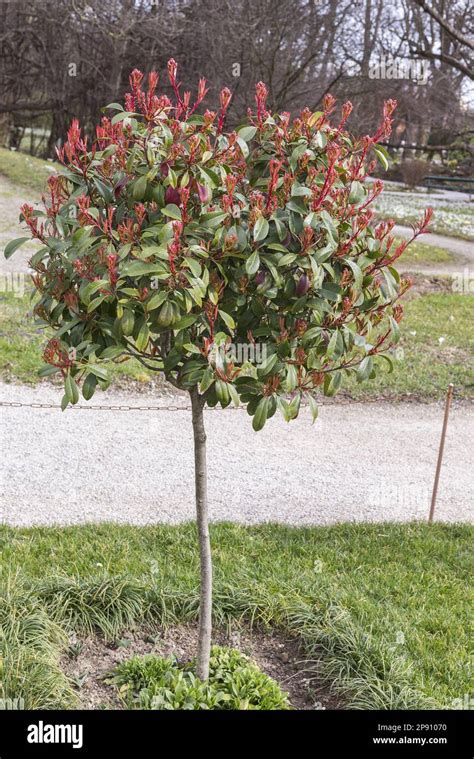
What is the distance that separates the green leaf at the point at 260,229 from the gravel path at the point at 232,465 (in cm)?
317

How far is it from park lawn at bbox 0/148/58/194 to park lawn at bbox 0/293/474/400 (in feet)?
29.9

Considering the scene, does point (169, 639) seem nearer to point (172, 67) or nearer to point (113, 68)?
point (172, 67)

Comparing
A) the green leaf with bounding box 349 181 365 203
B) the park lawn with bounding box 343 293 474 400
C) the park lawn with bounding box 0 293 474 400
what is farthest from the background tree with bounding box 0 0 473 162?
the green leaf with bounding box 349 181 365 203

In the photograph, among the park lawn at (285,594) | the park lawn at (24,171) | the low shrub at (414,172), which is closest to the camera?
the park lawn at (285,594)

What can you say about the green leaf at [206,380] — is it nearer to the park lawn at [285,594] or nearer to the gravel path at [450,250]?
the park lawn at [285,594]

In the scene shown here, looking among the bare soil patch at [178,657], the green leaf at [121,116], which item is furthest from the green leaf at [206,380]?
the bare soil patch at [178,657]

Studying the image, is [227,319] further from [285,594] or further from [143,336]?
[285,594]

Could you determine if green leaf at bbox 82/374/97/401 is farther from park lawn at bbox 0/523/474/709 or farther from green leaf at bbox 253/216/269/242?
park lawn at bbox 0/523/474/709

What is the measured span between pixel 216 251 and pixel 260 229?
18 centimetres

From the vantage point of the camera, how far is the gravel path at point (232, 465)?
5.63m

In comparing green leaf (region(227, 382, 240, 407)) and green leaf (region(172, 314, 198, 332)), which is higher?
green leaf (region(172, 314, 198, 332))

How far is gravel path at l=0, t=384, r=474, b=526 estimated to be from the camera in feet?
18.5
